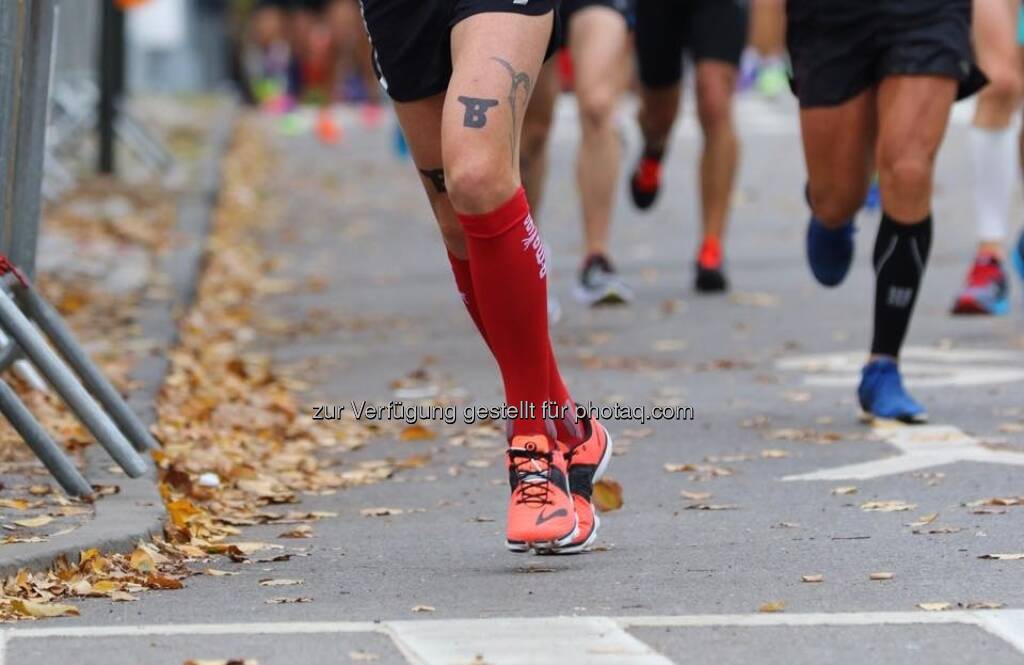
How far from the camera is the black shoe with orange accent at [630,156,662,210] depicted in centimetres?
1162

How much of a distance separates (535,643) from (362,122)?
23304mm

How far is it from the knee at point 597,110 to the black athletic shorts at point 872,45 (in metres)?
2.96

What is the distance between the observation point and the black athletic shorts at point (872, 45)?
22.0 ft

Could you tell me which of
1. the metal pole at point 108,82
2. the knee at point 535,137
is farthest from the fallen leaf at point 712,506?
the metal pole at point 108,82

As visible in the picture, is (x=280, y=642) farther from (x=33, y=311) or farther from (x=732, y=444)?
(x=732, y=444)

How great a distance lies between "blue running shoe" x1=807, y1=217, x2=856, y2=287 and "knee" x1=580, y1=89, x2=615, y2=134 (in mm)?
2318

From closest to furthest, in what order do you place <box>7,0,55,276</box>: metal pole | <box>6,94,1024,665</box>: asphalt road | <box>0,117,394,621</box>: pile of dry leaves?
<box>6,94,1024,665</box>: asphalt road → <box>0,117,394,621</box>: pile of dry leaves → <box>7,0,55,276</box>: metal pole

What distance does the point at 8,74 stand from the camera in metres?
5.91

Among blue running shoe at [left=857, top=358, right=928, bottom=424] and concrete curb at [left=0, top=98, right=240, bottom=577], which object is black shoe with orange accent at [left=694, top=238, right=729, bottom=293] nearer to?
concrete curb at [left=0, top=98, right=240, bottom=577]

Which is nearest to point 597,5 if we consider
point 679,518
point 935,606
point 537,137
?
point 537,137

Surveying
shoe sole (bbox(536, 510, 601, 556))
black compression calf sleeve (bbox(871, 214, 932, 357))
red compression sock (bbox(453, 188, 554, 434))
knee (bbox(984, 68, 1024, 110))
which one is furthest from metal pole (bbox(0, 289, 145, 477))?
knee (bbox(984, 68, 1024, 110))

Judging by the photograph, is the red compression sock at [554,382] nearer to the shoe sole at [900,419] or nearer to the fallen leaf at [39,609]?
the fallen leaf at [39,609]

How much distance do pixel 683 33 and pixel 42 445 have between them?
5494mm

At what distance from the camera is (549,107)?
32.8 ft
